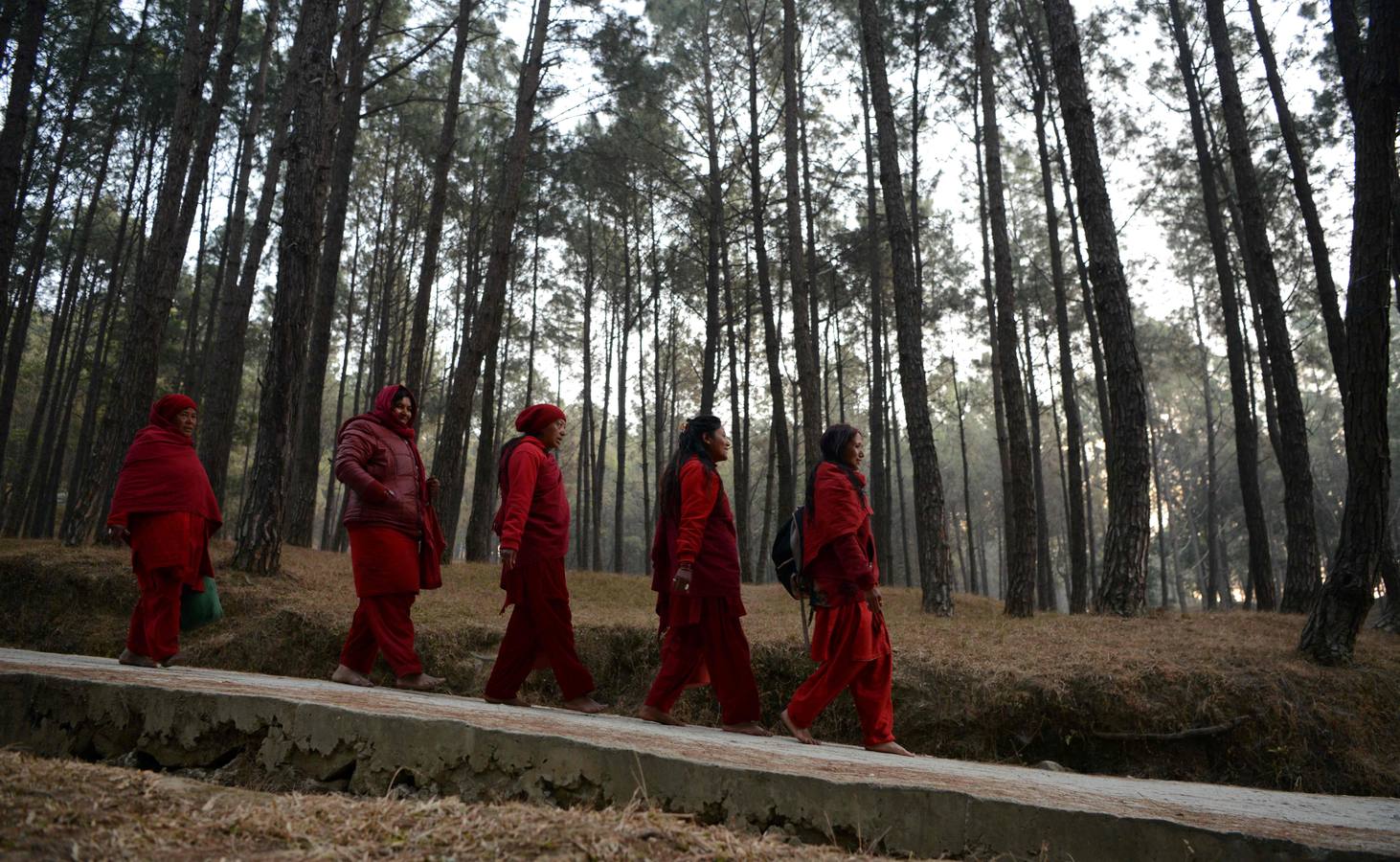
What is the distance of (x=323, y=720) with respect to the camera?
2936 mm

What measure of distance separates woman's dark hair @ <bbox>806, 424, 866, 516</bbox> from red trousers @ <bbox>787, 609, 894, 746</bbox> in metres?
0.65

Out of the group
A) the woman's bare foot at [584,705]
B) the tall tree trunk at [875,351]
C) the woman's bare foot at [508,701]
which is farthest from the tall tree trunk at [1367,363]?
the tall tree trunk at [875,351]

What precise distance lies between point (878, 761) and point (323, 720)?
2.08 metres

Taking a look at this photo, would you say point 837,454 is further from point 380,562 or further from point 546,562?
point 380,562

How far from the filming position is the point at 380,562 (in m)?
4.97

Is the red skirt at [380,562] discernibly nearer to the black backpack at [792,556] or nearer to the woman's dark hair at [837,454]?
the black backpack at [792,556]

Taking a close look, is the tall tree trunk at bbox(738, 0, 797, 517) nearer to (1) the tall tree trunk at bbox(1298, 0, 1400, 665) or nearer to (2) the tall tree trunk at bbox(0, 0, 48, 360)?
(1) the tall tree trunk at bbox(1298, 0, 1400, 665)

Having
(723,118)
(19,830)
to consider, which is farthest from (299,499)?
(19,830)

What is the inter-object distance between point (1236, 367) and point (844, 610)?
38.3 ft

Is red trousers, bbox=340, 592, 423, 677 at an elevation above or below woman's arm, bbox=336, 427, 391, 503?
below

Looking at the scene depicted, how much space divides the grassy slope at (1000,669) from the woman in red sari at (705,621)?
1.65 m

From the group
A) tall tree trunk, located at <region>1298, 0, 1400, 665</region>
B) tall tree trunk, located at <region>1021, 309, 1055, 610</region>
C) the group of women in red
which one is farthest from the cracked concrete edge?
tall tree trunk, located at <region>1021, 309, 1055, 610</region>

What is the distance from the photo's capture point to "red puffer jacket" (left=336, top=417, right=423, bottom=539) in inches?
192

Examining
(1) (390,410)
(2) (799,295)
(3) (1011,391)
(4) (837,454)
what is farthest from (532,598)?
(2) (799,295)
